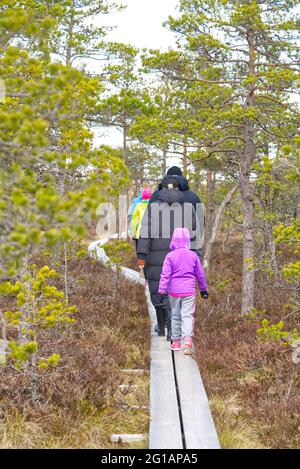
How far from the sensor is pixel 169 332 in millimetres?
7602

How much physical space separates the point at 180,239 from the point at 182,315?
3.50ft

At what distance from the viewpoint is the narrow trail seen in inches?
177

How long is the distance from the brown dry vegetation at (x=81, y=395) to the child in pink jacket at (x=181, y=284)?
63 cm

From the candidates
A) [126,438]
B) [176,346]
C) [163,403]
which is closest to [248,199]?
[176,346]

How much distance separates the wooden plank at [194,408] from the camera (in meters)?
4.48

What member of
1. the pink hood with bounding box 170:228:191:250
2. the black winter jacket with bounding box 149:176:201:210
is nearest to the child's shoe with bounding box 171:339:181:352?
the pink hood with bounding box 170:228:191:250

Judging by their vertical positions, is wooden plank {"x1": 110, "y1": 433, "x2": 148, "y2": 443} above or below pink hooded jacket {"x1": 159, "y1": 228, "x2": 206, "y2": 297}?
below

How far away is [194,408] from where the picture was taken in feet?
16.9

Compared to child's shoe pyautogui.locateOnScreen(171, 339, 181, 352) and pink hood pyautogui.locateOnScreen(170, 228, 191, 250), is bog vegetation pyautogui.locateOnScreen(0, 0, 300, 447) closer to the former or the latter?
child's shoe pyautogui.locateOnScreen(171, 339, 181, 352)

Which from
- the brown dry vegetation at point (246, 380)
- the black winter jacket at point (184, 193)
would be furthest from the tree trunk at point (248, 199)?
the black winter jacket at point (184, 193)

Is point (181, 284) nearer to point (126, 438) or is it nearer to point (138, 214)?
point (126, 438)

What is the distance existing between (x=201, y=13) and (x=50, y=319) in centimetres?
699

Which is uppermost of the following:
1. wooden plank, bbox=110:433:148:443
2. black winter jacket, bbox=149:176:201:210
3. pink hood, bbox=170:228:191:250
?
black winter jacket, bbox=149:176:201:210
